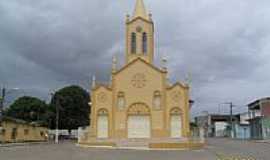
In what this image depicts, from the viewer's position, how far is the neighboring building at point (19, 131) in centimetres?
5212

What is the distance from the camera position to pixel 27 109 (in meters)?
80.1

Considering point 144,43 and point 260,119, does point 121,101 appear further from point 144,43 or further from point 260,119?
point 260,119

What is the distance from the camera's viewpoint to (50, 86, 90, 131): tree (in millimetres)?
68125

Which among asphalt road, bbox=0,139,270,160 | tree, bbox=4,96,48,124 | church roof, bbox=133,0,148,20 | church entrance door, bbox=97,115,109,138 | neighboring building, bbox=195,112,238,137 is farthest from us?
neighboring building, bbox=195,112,238,137

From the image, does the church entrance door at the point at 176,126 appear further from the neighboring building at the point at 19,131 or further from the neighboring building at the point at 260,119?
the neighboring building at the point at 260,119

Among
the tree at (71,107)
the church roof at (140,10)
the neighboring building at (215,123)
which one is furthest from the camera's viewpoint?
the neighboring building at (215,123)

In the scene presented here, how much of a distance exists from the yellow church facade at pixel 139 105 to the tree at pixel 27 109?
115 feet

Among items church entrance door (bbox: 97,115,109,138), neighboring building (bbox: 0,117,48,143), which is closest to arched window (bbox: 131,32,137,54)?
church entrance door (bbox: 97,115,109,138)

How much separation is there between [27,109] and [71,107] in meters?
15.4

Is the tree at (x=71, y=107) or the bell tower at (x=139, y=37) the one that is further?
the tree at (x=71, y=107)

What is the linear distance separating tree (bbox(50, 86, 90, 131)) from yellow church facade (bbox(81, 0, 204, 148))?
22.9m

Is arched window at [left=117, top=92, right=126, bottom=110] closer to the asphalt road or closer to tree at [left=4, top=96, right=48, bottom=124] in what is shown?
the asphalt road

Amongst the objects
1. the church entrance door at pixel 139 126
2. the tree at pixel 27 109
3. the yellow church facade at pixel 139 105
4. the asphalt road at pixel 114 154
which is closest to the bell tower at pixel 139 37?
the yellow church facade at pixel 139 105

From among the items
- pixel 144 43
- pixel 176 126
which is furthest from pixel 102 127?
pixel 144 43
